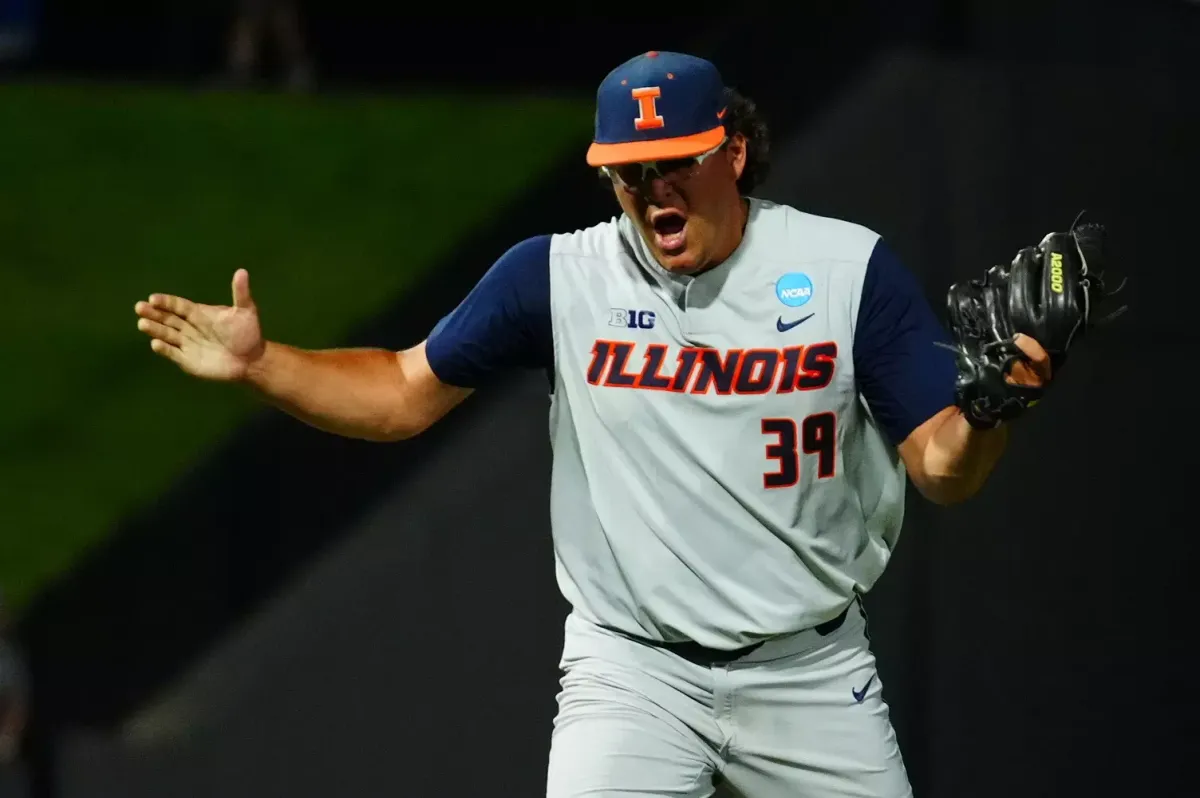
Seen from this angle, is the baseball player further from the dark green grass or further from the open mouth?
the dark green grass

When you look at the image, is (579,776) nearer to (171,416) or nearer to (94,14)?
(171,416)

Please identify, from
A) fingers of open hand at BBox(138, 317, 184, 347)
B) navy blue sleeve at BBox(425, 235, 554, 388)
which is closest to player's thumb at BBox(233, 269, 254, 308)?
fingers of open hand at BBox(138, 317, 184, 347)

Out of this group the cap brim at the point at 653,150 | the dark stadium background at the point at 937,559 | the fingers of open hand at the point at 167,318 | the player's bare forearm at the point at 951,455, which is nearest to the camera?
the player's bare forearm at the point at 951,455

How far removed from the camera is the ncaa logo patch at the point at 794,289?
281cm

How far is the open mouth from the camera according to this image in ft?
9.08

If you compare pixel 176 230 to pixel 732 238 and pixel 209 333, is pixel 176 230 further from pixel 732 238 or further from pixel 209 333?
pixel 732 238

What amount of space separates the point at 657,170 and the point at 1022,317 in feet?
2.02

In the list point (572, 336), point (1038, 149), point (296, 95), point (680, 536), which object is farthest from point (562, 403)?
point (296, 95)

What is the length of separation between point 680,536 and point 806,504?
0.21m

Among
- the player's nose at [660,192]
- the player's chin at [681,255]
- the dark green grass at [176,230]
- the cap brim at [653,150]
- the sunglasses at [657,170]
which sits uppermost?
the cap brim at [653,150]

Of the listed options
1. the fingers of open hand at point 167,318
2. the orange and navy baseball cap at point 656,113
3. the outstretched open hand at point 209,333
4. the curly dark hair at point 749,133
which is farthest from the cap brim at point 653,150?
the fingers of open hand at point 167,318

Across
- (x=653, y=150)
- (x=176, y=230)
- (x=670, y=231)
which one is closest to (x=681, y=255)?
(x=670, y=231)

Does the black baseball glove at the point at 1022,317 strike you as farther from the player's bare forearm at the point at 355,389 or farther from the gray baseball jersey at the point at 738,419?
the player's bare forearm at the point at 355,389

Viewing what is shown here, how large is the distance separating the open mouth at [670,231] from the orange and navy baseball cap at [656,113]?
0.10 m
